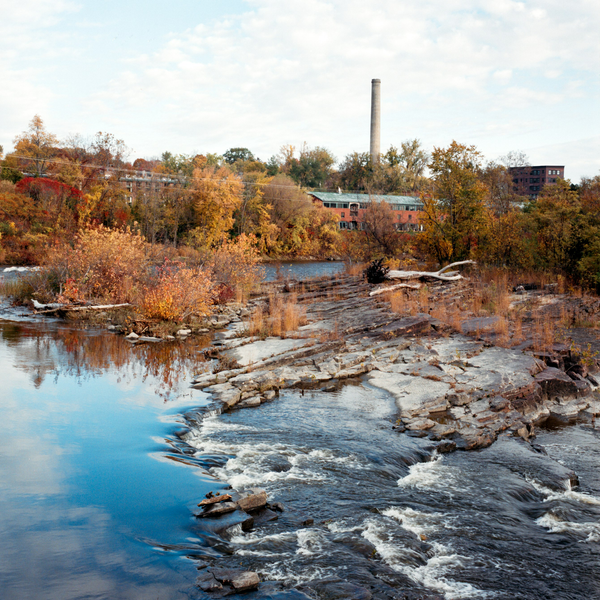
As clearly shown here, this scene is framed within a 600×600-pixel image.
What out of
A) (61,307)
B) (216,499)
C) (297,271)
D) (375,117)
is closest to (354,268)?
(297,271)

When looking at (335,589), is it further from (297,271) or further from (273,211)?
(273,211)

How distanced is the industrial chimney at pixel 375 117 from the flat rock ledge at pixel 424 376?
6543 cm

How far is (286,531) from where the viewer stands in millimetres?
5406

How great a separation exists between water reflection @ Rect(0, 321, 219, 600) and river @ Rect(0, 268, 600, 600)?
23 millimetres

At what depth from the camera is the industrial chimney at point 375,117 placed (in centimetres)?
7338

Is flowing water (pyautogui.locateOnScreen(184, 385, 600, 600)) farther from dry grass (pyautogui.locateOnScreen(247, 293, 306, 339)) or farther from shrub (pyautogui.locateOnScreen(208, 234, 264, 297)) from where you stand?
shrub (pyautogui.locateOnScreen(208, 234, 264, 297))

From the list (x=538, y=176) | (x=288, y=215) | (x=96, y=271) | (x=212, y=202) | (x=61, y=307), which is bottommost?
(x=61, y=307)

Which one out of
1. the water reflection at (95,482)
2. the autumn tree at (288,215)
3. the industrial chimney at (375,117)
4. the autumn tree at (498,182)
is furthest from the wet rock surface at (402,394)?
the industrial chimney at (375,117)

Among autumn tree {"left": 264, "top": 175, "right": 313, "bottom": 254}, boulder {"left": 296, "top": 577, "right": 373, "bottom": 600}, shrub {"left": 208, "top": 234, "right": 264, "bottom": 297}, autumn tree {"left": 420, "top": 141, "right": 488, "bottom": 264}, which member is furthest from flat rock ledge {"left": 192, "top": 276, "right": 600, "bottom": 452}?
autumn tree {"left": 264, "top": 175, "right": 313, "bottom": 254}

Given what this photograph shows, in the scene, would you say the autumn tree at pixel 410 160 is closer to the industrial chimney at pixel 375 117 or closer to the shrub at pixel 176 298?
the industrial chimney at pixel 375 117

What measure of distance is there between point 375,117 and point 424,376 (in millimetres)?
71532

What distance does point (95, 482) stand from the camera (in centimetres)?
642

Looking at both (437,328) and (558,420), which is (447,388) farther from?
(437,328)

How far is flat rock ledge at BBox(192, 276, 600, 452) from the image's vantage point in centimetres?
870
